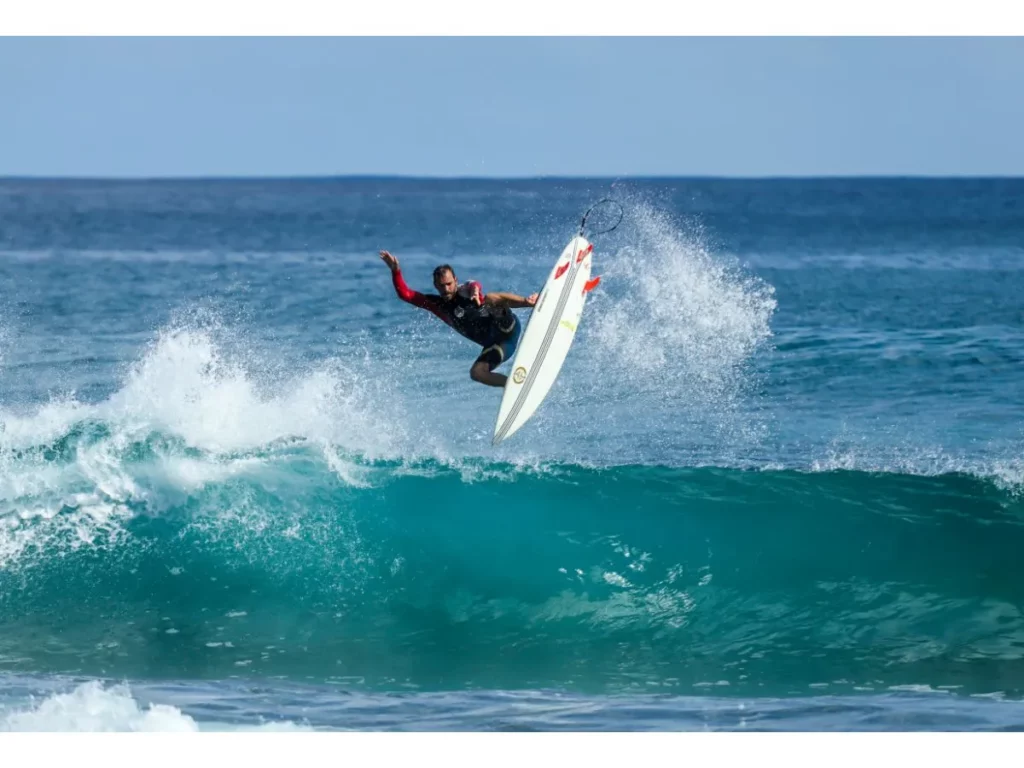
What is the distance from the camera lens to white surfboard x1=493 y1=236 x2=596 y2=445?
9.04 metres

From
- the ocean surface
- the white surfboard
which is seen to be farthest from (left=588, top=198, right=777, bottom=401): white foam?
the white surfboard

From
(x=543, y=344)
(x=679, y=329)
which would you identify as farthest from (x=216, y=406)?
(x=679, y=329)

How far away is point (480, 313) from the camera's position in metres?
8.81

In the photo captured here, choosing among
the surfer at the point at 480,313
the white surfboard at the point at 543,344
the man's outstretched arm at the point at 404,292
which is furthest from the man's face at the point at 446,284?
the white surfboard at the point at 543,344

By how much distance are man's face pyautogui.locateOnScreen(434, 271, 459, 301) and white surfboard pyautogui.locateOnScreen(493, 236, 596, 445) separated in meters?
0.63

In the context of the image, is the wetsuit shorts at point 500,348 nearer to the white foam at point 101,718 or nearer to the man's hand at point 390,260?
the man's hand at point 390,260

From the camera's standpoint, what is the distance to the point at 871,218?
6169cm

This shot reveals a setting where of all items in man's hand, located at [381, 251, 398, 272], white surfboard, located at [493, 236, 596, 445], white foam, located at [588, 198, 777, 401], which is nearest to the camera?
man's hand, located at [381, 251, 398, 272]

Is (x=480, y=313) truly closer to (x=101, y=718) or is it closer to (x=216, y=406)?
(x=216, y=406)

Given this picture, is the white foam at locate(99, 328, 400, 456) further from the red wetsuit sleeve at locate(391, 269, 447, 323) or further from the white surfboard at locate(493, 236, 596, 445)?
the red wetsuit sleeve at locate(391, 269, 447, 323)

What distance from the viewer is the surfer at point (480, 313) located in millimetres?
8664

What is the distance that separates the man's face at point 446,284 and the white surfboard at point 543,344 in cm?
63

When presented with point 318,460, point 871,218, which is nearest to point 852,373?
point 318,460
